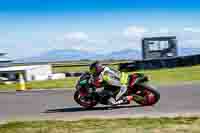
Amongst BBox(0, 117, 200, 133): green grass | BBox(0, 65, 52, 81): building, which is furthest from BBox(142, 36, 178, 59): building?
BBox(0, 117, 200, 133): green grass

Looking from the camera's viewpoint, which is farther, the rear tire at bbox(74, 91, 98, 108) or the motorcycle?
the rear tire at bbox(74, 91, 98, 108)

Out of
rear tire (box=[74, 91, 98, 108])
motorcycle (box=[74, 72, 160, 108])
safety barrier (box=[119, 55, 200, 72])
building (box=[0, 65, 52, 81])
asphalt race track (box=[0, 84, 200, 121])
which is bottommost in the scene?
building (box=[0, 65, 52, 81])

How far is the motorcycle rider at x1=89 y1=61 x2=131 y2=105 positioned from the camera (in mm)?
13114

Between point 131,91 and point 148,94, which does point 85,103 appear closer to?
point 131,91

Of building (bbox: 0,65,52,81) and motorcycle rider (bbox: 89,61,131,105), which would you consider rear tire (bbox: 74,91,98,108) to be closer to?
A: motorcycle rider (bbox: 89,61,131,105)

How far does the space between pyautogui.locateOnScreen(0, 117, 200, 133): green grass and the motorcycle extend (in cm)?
316

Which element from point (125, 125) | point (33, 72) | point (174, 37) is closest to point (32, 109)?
point (125, 125)

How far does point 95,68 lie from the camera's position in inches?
517

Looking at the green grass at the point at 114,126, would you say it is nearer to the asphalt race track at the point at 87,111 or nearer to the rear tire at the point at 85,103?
the asphalt race track at the point at 87,111

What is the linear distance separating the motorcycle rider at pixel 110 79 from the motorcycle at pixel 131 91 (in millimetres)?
125

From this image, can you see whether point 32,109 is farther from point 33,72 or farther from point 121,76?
point 33,72

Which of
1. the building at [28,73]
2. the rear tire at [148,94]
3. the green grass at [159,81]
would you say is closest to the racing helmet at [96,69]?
the rear tire at [148,94]

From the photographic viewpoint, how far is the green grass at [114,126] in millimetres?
8450

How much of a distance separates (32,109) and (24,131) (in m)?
5.44
